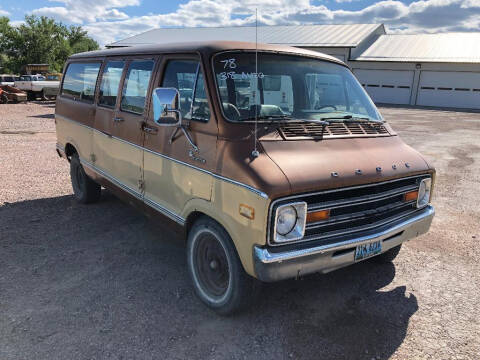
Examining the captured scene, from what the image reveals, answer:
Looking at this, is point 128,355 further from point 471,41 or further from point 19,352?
point 471,41

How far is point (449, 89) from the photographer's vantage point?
3009cm

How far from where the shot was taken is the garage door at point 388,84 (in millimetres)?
31391

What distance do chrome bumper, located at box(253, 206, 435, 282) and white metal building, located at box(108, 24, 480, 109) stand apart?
29357 millimetres

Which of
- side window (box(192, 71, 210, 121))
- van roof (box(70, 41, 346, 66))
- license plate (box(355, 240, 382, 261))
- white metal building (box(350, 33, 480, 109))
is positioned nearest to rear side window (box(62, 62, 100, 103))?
van roof (box(70, 41, 346, 66))

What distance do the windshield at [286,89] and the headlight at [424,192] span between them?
84 cm

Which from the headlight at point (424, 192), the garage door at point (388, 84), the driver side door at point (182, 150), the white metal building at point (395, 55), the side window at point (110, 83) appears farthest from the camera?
the garage door at point (388, 84)

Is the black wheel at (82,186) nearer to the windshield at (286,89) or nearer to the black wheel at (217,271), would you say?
the black wheel at (217,271)

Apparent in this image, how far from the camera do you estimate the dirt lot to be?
3.02 metres

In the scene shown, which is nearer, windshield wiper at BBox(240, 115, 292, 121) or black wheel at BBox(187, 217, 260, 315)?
black wheel at BBox(187, 217, 260, 315)

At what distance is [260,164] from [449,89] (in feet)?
105

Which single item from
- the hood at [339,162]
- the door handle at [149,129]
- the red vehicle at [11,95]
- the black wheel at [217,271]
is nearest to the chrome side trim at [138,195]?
the black wheel at [217,271]

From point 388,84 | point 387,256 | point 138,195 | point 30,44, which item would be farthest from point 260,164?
point 30,44

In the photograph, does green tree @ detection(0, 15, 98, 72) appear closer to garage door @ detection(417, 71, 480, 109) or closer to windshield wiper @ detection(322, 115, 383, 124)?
garage door @ detection(417, 71, 480, 109)

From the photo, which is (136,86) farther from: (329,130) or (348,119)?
(348,119)
